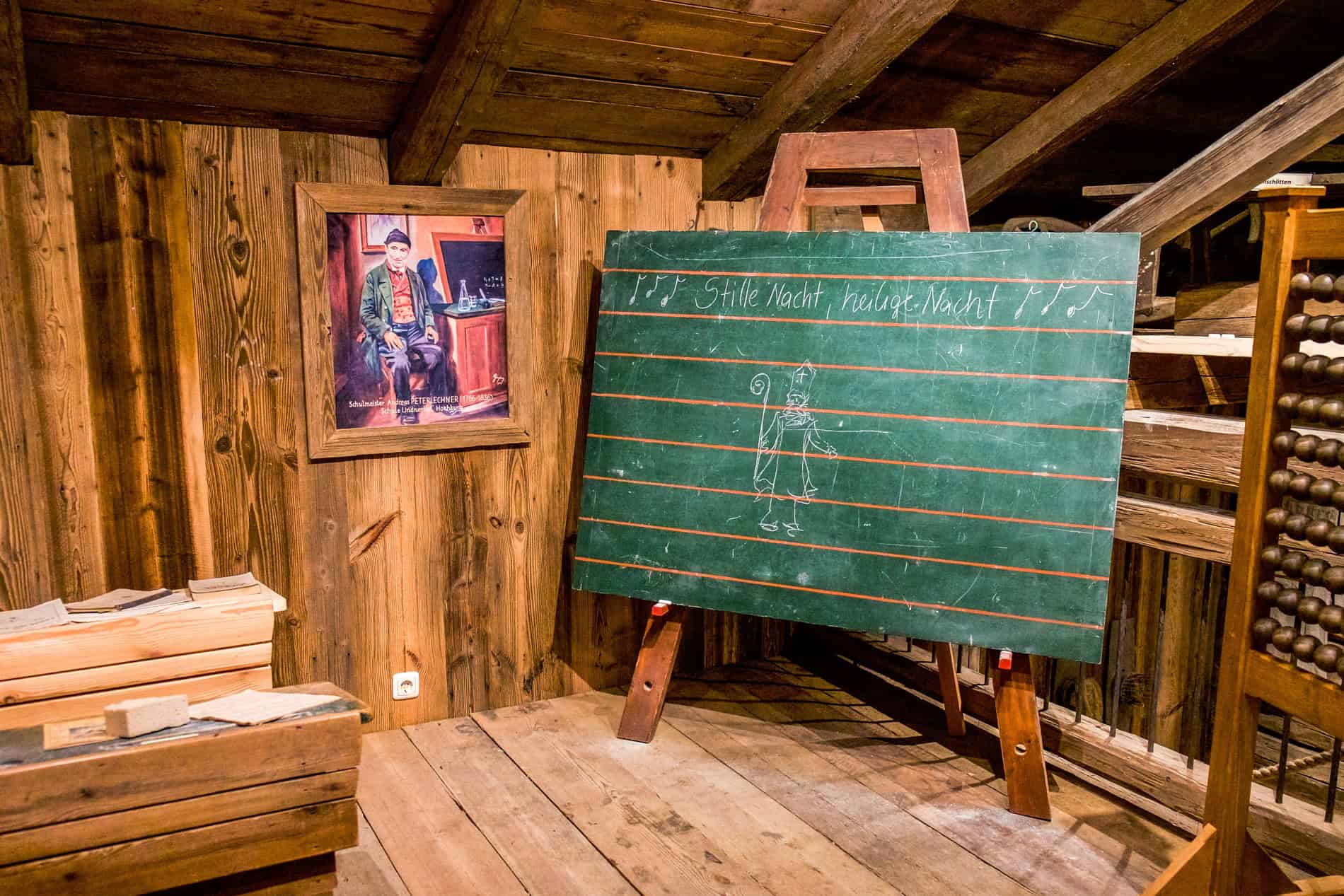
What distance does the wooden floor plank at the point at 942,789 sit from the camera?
87.0 inches

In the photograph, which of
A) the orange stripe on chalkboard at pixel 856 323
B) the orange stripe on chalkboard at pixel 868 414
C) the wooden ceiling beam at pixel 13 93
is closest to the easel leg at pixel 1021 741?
the orange stripe on chalkboard at pixel 868 414

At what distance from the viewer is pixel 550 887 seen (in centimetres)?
216

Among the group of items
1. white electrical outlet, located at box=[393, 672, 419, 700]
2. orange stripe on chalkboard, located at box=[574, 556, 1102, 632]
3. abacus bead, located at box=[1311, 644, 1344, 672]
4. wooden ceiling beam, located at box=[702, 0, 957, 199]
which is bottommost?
white electrical outlet, located at box=[393, 672, 419, 700]

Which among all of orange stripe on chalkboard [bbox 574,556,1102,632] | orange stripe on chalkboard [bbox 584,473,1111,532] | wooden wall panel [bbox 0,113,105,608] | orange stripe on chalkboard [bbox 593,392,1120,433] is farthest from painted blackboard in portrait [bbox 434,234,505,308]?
wooden wall panel [bbox 0,113,105,608]

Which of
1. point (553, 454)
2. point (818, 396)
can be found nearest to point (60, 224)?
point (553, 454)

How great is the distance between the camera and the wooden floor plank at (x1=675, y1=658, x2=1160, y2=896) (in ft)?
7.25

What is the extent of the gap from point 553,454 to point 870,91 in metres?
1.47

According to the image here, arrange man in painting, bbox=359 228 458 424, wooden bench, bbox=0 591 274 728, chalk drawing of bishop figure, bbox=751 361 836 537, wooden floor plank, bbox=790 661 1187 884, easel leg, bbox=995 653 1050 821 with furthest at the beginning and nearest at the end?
man in painting, bbox=359 228 458 424, chalk drawing of bishop figure, bbox=751 361 836 537, easel leg, bbox=995 653 1050 821, wooden floor plank, bbox=790 661 1187 884, wooden bench, bbox=0 591 274 728

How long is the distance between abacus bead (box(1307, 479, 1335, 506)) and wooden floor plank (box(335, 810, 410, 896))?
191cm

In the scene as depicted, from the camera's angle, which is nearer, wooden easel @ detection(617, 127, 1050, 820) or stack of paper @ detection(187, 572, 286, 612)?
stack of paper @ detection(187, 572, 286, 612)

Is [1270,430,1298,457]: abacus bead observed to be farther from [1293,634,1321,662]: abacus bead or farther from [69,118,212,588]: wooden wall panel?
[69,118,212,588]: wooden wall panel

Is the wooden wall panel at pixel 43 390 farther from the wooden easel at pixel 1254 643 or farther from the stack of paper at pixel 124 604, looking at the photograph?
the wooden easel at pixel 1254 643

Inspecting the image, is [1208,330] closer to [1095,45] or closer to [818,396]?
[1095,45]

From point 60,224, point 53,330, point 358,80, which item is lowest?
point 53,330
